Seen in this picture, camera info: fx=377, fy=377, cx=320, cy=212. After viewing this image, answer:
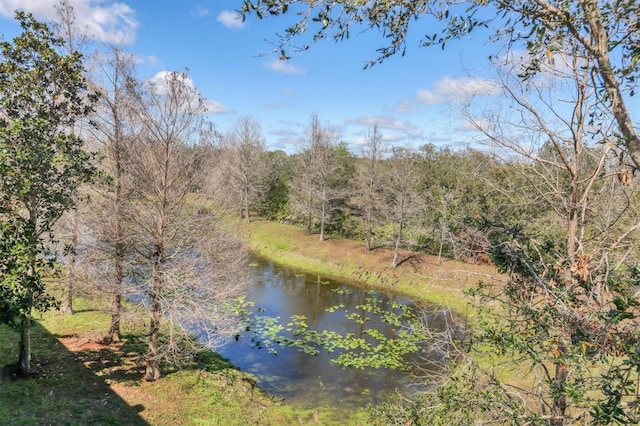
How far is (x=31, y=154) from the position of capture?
8.80 metres

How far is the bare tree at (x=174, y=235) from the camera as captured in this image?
1070 centimetres

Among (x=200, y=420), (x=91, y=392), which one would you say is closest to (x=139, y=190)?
(x=91, y=392)

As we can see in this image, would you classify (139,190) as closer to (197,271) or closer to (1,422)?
(197,271)

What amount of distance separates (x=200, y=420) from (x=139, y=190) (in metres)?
6.63

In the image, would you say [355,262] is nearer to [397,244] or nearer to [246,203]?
[397,244]

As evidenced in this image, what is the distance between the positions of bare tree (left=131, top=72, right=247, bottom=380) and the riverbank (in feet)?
47.0

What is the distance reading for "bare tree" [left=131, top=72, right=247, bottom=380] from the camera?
1070cm

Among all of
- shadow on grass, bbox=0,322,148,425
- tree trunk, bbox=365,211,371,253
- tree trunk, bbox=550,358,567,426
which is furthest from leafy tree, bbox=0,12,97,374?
tree trunk, bbox=365,211,371,253

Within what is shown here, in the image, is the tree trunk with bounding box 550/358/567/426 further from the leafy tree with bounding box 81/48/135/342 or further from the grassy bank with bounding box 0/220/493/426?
the leafy tree with bounding box 81/48/135/342

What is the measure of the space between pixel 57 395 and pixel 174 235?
495cm

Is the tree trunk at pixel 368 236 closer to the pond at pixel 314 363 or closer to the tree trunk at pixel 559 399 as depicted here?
the pond at pixel 314 363

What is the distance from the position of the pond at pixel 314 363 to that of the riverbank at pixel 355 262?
5.86 ft

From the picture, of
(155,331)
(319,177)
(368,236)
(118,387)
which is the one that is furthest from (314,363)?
(319,177)

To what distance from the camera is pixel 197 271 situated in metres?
11.3
